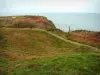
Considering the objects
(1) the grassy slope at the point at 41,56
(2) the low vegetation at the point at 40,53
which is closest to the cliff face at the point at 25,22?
(2) the low vegetation at the point at 40,53

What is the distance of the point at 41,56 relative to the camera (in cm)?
2998

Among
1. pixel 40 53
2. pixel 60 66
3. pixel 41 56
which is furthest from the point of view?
pixel 40 53

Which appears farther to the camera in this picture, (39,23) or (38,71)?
(39,23)

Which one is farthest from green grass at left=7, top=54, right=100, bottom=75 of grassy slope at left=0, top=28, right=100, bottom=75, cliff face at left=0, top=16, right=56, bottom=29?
cliff face at left=0, top=16, right=56, bottom=29

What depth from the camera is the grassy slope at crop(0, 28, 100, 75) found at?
78.3ft

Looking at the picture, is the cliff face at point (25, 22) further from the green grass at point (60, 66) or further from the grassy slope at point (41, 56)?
the green grass at point (60, 66)

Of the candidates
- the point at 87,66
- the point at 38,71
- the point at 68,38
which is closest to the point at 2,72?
the point at 38,71

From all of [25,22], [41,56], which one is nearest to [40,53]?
[41,56]

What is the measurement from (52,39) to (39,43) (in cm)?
262

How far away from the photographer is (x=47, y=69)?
23.9m

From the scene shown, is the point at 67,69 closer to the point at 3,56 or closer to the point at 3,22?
the point at 3,56

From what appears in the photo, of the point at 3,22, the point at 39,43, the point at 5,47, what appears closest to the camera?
the point at 5,47

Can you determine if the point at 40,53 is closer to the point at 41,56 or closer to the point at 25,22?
the point at 41,56

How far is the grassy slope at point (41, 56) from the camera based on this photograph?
2387 cm
